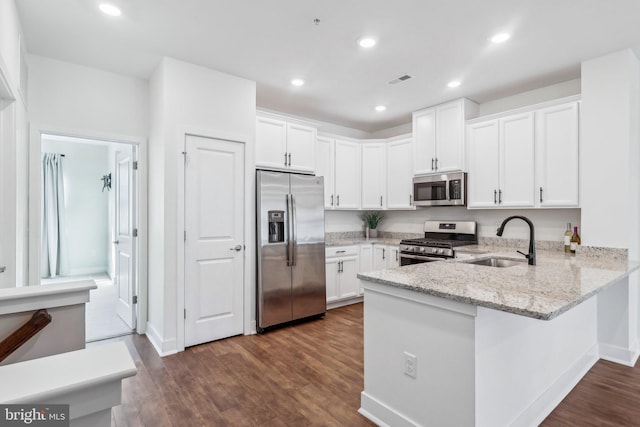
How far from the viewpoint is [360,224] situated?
558 centimetres

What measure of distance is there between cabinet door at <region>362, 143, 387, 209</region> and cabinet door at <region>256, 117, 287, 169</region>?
1.55 metres

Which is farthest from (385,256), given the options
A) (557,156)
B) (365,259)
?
(557,156)

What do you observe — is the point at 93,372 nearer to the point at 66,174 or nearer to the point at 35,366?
the point at 35,366

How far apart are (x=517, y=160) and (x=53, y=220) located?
25.9ft

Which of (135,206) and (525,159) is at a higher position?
(525,159)

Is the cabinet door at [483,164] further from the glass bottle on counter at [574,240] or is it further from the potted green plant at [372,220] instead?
the potted green plant at [372,220]

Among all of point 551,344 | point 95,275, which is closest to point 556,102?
point 551,344

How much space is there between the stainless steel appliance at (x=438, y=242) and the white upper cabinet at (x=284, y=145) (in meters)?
1.64

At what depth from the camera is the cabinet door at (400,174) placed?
475 cm

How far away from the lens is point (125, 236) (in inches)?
152

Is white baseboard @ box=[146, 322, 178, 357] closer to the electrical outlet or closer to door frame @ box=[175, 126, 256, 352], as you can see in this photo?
door frame @ box=[175, 126, 256, 352]

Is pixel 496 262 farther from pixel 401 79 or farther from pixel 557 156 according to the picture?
pixel 401 79

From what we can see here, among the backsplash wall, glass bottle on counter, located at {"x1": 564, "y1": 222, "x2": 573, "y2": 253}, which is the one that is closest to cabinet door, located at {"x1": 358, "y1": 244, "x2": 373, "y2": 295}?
the backsplash wall

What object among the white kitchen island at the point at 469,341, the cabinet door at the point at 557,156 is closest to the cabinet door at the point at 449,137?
the cabinet door at the point at 557,156
